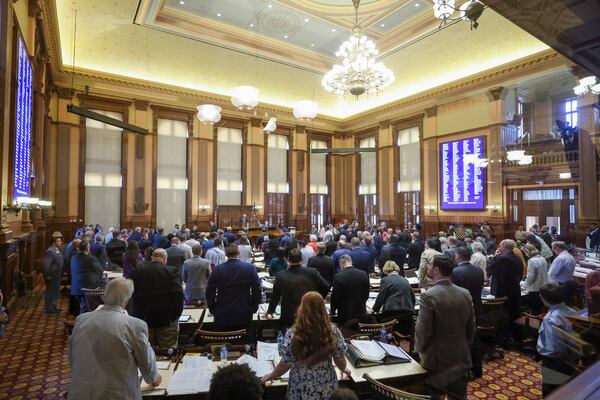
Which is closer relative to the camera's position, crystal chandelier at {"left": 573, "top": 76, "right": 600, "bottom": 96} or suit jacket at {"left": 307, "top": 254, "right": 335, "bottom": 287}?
crystal chandelier at {"left": 573, "top": 76, "right": 600, "bottom": 96}

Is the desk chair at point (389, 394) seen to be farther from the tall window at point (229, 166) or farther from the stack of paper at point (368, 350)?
the tall window at point (229, 166)

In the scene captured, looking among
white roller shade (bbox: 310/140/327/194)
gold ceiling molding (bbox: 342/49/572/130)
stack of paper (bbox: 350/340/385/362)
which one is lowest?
stack of paper (bbox: 350/340/385/362)

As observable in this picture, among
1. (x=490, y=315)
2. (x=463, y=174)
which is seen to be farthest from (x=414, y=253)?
(x=463, y=174)

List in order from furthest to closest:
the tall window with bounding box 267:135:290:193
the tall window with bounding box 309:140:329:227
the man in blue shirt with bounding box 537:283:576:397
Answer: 1. the tall window with bounding box 309:140:329:227
2. the tall window with bounding box 267:135:290:193
3. the man in blue shirt with bounding box 537:283:576:397

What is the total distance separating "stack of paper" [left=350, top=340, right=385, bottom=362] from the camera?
98.2 inches

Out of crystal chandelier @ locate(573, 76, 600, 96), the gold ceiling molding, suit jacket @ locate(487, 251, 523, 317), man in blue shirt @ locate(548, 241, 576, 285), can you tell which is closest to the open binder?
crystal chandelier @ locate(573, 76, 600, 96)

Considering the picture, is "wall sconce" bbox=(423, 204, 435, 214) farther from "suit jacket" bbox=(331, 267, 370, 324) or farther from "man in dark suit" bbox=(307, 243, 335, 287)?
"suit jacket" bbox=(331, 267, 370, 324)

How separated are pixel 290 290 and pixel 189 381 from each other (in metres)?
1.30

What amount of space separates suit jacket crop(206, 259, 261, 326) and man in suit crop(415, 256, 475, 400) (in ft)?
5.29

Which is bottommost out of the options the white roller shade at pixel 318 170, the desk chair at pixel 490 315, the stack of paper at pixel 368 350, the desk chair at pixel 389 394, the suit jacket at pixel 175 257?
the desk chair at pixel 490 315

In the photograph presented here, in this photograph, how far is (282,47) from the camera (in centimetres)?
1287

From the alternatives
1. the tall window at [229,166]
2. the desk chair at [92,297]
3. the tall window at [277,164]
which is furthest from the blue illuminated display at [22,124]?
the tall window at [277,164]

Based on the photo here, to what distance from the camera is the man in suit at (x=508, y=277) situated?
4344 millimetres

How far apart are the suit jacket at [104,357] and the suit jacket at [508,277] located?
4163 millimetres
